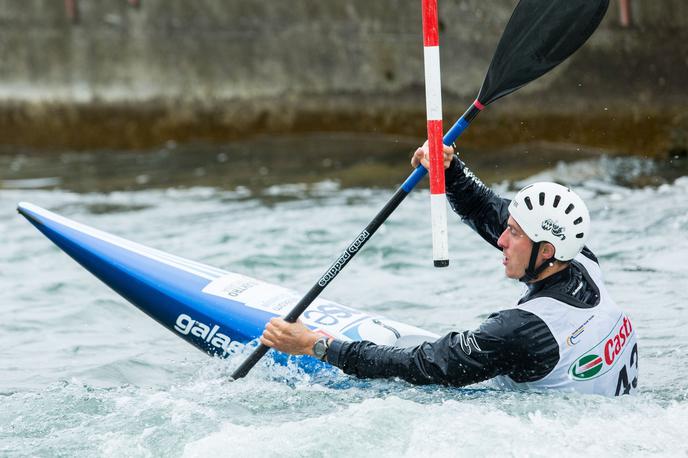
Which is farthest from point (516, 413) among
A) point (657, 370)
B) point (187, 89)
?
point (187, 89)

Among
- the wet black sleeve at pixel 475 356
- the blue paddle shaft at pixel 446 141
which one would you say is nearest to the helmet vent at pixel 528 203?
the wet black sleeve at pixel 475 356

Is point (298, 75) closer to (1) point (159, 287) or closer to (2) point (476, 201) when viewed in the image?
(1) point (159, 287)

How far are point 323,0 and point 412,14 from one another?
107 cm

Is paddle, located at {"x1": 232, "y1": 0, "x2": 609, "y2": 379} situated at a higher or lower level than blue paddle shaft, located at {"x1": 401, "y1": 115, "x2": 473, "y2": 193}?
higher

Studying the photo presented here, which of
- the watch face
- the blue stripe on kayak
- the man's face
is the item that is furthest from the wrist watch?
the man's face

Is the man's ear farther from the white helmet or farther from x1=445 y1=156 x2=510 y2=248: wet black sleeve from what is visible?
x1=445 y1=156 x2=510 y2=248: wet black sleeve

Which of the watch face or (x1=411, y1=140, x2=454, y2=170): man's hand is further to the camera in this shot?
(x1=411, y1=140, x2=454, y2=170): man's hand

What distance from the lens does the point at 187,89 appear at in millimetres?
11953

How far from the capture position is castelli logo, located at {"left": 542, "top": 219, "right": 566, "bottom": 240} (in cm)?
412

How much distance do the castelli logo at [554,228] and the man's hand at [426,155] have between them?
2.31ft

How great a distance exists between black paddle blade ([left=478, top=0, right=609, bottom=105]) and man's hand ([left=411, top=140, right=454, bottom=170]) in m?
0.31

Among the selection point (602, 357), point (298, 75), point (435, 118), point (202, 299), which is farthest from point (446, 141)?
point (298, 75)

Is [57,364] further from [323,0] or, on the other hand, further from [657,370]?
[323,0]

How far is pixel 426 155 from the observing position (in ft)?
15.3
